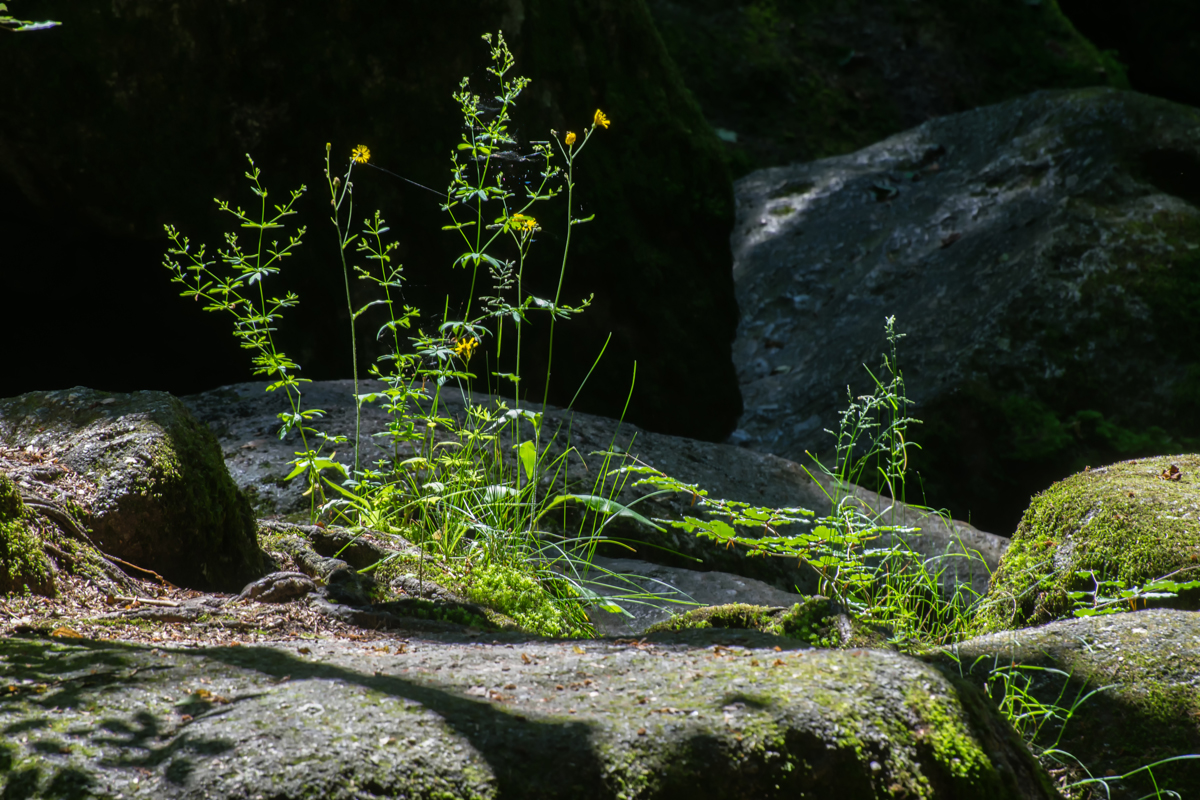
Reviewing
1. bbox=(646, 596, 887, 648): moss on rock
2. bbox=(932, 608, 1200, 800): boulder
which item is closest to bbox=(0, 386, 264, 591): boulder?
bbox=(646, 596, 887, 648): moss on rock

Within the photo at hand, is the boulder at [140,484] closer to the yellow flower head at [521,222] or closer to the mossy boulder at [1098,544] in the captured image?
the yellow flower head at [521,222]

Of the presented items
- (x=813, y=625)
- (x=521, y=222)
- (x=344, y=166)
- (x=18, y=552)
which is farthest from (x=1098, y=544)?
(x=344, y=166)

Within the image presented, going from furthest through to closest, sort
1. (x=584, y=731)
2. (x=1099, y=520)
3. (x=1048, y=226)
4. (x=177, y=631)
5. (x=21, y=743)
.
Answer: (x=1048, y=226) < (x=1099, y=520) < (x=177, y=631) < (x=584, y=731) < (x=21, y=743)

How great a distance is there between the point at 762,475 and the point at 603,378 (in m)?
1.31

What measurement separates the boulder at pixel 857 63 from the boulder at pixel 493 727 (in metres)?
9.03

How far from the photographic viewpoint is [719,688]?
139cm

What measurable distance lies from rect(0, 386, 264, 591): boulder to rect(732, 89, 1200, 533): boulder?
4036mm

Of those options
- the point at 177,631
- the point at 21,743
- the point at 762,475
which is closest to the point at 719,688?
the point at 21,743

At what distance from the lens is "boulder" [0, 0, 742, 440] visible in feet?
14.0

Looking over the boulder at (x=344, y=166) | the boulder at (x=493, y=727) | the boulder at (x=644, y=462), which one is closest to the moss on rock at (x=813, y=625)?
the boulder at (x=493, y=727)

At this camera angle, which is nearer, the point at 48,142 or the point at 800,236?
the point at 48,142

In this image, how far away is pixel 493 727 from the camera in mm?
1258

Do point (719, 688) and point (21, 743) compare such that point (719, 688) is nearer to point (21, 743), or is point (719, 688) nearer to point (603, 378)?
point (21, 743)

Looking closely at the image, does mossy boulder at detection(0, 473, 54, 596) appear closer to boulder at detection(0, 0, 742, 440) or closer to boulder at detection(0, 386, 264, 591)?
boulder at detection(0, 386, 264, 591)
